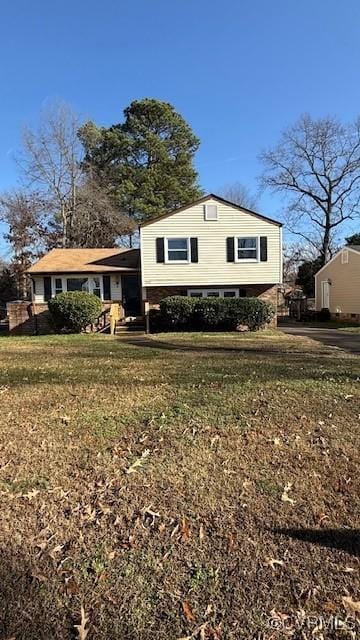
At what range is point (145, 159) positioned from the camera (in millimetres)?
35469

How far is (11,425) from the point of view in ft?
14.9

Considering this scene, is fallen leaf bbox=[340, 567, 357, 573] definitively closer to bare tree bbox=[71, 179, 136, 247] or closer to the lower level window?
the lower level window

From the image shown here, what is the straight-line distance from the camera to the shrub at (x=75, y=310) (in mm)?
16672

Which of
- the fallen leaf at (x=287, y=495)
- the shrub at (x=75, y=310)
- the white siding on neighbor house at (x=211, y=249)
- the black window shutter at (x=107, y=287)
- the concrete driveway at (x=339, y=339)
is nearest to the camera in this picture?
the fallen leaf at (x=287, y=495)

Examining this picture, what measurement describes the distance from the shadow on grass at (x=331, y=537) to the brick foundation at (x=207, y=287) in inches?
657

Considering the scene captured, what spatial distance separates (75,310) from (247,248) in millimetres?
8142

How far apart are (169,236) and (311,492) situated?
666 inches

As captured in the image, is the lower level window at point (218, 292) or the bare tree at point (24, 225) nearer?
the lower level window at point (218, 292)

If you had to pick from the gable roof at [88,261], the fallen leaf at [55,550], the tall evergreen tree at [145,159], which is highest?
the tall evergreen tree at [145,159]

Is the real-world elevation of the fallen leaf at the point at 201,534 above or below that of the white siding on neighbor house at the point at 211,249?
below

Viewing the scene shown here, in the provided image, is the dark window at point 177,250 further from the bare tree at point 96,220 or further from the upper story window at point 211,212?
the bare tree at point 96,220

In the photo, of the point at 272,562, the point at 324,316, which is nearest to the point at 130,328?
the point at 324,316

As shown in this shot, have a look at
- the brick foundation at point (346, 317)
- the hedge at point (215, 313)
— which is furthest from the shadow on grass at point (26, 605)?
the brick foundation at point (346, 317)

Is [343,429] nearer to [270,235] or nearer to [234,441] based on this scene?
[234,441]
